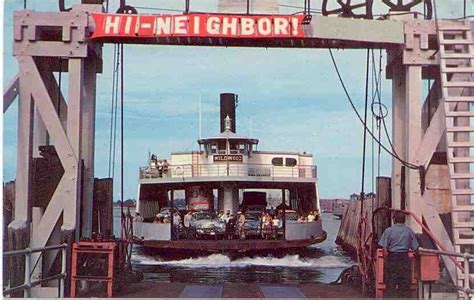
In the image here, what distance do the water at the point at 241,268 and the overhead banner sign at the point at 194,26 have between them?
9.58 m

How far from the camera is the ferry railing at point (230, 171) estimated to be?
26.5 meters

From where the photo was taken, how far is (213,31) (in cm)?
948

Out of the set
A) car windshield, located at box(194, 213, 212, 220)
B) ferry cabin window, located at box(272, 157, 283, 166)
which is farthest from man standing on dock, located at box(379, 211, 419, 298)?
ferry cabin window, located at box(272, 157, 283, 166)

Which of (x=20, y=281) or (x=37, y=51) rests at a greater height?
(x=37, y=51)

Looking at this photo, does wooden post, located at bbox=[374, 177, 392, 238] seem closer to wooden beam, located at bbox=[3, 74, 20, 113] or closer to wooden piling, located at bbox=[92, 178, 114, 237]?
wooden piling, located at bbox=[92, 178, 114, 237]

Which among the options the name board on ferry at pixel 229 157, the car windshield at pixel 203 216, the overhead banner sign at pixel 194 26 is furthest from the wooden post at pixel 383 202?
the name board on ferry at pixel 229 157

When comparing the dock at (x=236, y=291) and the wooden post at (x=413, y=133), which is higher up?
the wooden post at (x=413, y=133)

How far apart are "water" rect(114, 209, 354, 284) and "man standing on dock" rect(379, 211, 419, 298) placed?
9.30 metres

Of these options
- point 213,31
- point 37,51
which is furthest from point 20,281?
point 213,31

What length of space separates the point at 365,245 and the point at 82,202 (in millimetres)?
4084

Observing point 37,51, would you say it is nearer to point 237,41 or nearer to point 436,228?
point 237,41

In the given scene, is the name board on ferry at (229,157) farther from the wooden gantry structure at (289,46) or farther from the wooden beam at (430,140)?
the wooden beam at (430,140)

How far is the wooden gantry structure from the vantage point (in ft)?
30.8

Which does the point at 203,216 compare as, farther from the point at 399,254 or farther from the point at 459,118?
the point at 399,254
